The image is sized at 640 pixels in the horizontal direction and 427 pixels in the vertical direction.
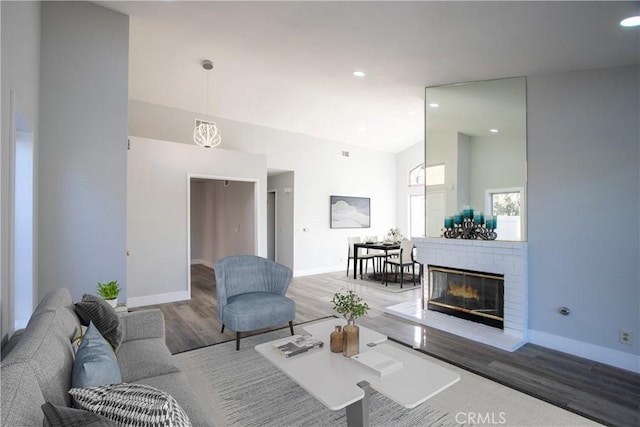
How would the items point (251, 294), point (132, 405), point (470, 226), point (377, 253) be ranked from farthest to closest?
point (377, 253)
point (470, 226)
point (251, 294)
point (132, 405)

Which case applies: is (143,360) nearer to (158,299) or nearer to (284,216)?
(158,299)

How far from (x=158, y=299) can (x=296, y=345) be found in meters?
3.57

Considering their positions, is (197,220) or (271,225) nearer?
(271,225)

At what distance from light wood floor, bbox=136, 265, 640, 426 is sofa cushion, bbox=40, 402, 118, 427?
2.56m

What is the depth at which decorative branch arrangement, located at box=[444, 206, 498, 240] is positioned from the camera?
389 cm

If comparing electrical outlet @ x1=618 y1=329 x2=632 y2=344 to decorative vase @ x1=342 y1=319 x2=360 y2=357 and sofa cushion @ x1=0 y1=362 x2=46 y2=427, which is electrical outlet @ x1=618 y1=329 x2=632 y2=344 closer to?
decorative vase @ x1=342 y1=319 x2=360 y2=357

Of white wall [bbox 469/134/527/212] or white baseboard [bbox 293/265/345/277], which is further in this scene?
white baseboard [bbox 293/265/345/277]

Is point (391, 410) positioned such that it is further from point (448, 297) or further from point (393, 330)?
point (448, 297)

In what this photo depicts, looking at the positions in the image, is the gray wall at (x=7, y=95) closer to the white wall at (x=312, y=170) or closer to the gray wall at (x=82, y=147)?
the gray wall at (x=82, y=147)

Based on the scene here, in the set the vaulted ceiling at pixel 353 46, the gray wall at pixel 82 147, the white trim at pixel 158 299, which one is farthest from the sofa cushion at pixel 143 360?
the vaulted ceiling at pixel 353 46

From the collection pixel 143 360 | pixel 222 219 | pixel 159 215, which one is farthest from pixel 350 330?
pixel 222 219

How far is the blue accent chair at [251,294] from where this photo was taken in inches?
127

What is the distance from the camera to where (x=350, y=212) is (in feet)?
26.4

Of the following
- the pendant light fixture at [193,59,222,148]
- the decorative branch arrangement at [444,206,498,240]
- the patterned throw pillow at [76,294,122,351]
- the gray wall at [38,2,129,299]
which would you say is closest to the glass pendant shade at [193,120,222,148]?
the pendant light fixture at [193,59,222,148]
